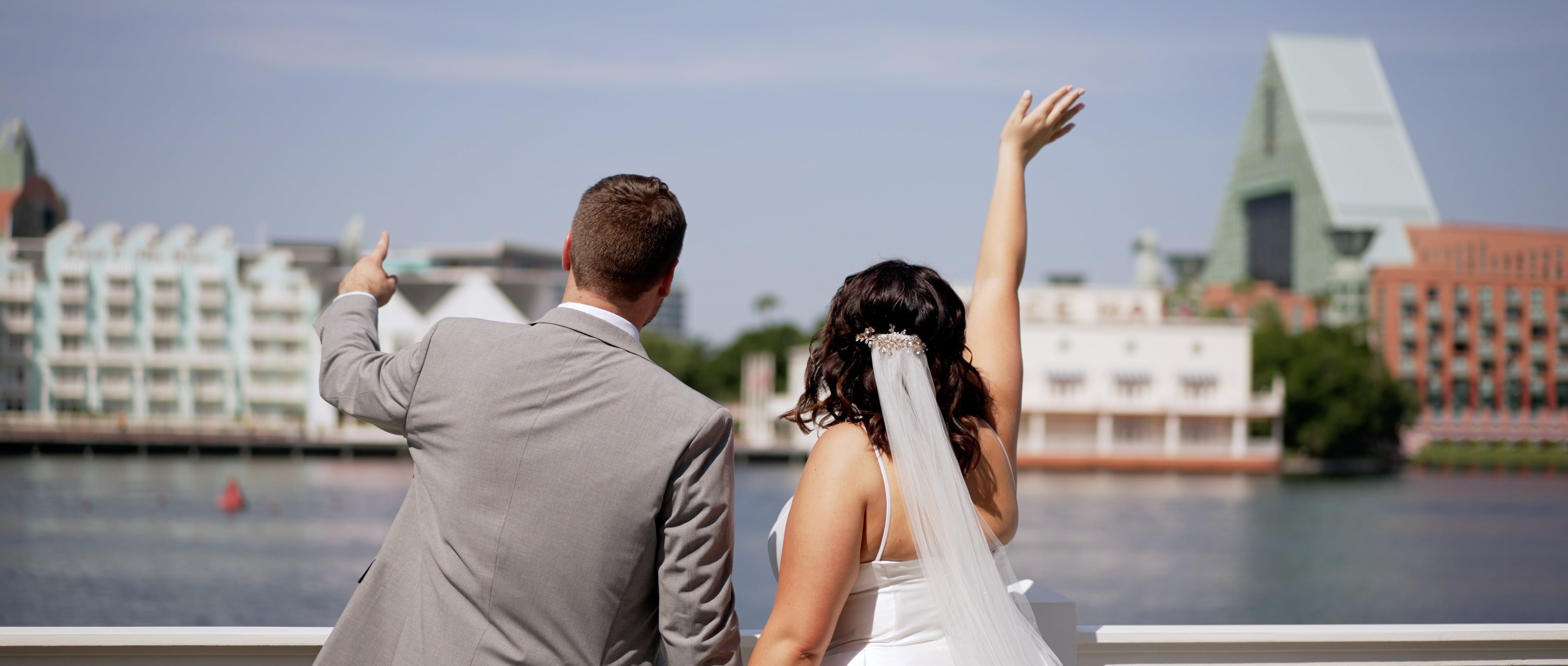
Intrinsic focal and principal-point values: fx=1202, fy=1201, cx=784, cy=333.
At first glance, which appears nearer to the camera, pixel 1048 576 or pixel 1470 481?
pixel 1048 576

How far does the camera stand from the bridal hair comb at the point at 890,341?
1864mm

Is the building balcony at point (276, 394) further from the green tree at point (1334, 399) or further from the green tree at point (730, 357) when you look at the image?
the green tree at point (1334, 399)

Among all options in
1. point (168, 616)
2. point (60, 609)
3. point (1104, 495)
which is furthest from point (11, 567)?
point (1104, 495)

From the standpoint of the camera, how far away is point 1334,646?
2420 millimetres

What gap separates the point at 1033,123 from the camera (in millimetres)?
2197

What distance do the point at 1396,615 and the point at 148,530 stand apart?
2859 centimetres

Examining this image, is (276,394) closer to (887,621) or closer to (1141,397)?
(1141,397)

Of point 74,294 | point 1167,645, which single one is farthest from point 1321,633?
point 74,294

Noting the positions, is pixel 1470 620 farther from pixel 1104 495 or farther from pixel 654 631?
pixel 654 631

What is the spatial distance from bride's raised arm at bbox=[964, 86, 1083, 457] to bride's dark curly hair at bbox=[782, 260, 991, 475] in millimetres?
54

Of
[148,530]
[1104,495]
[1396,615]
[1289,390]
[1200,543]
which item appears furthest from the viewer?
[1289,390]

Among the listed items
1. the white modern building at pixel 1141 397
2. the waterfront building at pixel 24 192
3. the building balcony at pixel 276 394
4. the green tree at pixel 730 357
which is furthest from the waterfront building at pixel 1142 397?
the waterfront building at pixel 24 192

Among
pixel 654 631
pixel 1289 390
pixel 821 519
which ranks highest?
pixel 821 519

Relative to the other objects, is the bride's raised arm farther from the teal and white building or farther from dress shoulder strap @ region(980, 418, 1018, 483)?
the teal and white building
